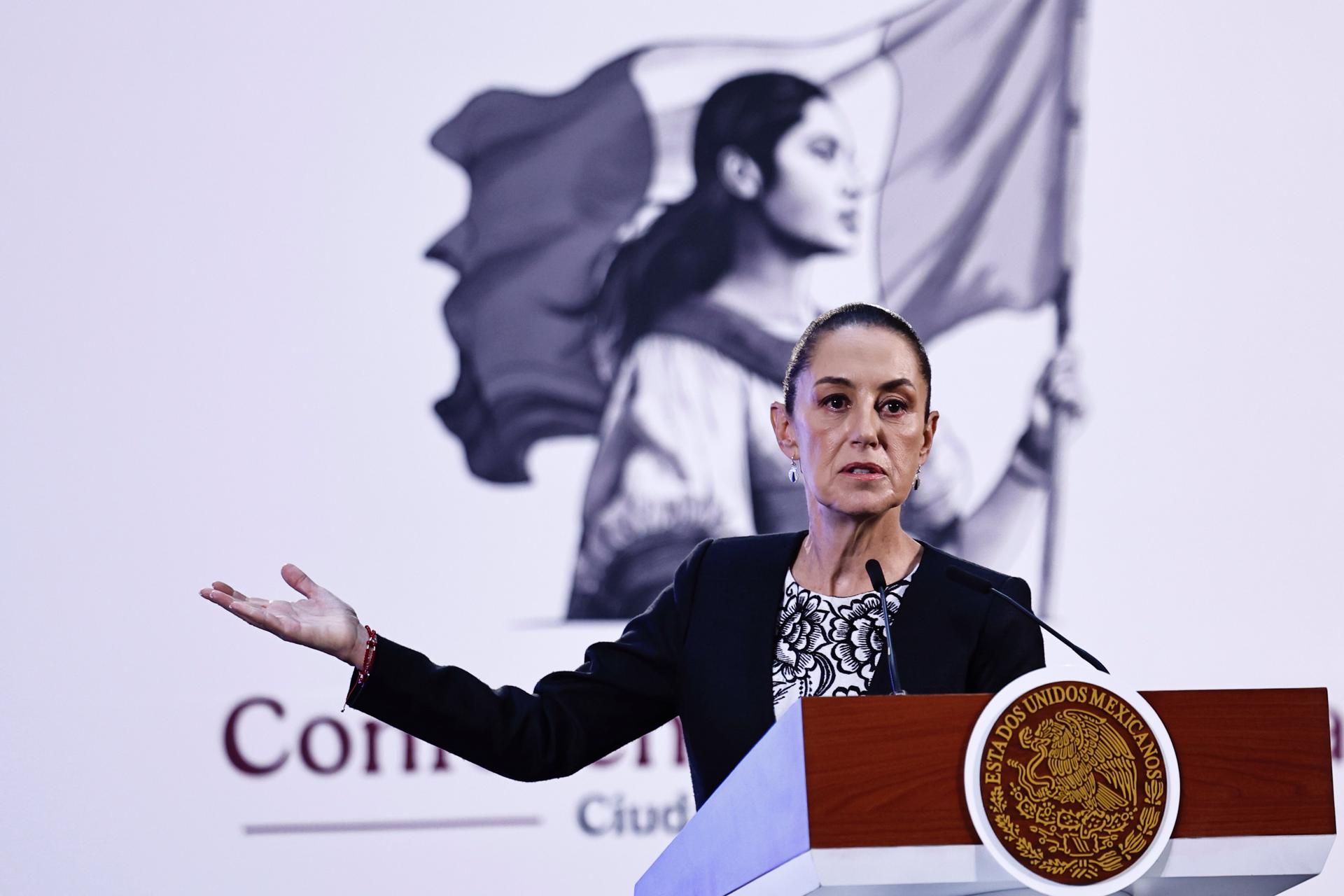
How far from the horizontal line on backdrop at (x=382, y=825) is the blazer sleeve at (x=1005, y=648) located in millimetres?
1577

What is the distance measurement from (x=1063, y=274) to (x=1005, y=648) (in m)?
1.84

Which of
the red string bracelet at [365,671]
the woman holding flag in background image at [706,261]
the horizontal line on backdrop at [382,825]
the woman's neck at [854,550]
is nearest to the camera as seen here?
the red string bracelet at [365,671]

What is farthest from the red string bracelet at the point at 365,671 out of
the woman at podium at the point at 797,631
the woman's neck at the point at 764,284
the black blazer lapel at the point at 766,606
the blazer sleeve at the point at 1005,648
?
the woman's neck at the point at 764,284

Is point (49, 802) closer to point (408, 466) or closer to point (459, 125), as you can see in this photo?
point (408, 466)

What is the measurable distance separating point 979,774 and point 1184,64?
2880mm

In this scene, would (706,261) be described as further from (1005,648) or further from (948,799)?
(948,799)

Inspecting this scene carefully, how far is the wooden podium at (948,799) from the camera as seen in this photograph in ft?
3.69

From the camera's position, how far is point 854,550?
1959mm

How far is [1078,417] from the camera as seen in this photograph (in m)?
3.40

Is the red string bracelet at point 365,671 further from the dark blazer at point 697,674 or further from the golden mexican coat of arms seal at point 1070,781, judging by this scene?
the golden mexican coat of arms seal at point 1070,781

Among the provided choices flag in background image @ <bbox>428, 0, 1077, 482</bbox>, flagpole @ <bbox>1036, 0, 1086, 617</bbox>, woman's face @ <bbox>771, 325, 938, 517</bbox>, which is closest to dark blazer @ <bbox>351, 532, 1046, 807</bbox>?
woman's face @ <bbox>771, 325, 938, 517</bbox>

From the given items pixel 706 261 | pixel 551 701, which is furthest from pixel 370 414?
pixel 551 701

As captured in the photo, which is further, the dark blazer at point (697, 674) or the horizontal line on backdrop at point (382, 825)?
the horizontal line on backdrop at point (382, 825)

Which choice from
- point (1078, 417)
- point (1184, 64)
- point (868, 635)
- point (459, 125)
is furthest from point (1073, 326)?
point (868, 635)
